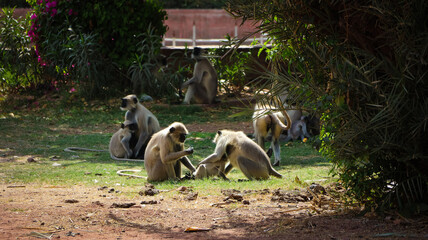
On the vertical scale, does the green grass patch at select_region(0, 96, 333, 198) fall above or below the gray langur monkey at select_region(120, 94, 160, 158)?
below

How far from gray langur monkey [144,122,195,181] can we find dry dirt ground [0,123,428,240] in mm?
1091

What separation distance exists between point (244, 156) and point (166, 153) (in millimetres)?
1139

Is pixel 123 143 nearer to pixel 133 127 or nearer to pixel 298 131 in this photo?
pixel 133 127

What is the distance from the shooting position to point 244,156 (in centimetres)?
827

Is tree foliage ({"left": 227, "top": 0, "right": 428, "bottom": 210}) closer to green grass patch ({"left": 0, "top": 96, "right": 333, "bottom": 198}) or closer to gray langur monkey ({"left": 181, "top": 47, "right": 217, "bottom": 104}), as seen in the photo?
green grass patch ({"left": 0, "top": 96, "right": 333, "bottom": 198})

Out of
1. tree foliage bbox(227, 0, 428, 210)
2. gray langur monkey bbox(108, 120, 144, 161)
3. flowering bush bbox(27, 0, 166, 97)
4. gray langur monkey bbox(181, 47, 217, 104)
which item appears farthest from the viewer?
flowering bush bbox(27, 0, 166, 97)

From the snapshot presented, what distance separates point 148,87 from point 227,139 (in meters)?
9.29

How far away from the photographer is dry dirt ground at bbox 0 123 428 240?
4941mm

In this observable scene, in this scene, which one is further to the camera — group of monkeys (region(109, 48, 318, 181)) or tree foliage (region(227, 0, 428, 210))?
group of monkeys (region(109, 48, 318, 181))

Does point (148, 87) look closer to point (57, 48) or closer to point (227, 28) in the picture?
point (57, 48)

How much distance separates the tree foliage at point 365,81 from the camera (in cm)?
475

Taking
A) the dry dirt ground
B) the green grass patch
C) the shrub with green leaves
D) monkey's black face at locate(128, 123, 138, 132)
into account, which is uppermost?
the shrub with green leaves

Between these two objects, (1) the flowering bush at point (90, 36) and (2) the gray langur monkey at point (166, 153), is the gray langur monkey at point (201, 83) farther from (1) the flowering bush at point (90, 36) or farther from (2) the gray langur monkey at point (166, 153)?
(2) the gray langur monkey at point (166, 153)

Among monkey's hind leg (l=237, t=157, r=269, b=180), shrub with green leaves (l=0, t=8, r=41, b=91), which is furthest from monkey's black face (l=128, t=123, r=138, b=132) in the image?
shrub with green leaves (l=0, t=8, r=41, b=91)
